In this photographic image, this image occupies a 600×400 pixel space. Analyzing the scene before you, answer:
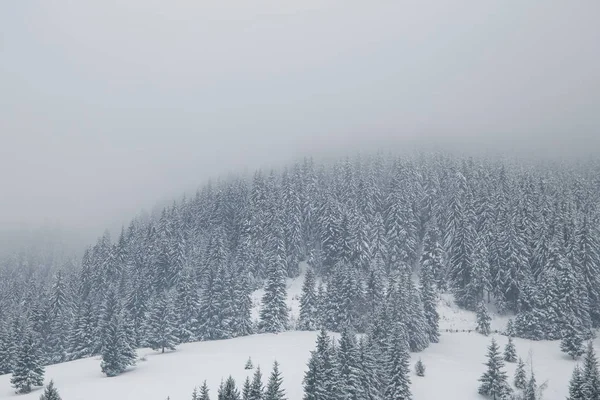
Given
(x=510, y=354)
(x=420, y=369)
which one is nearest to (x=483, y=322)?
(x=510, y=354)

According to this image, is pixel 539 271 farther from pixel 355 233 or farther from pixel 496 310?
pixel 355 233

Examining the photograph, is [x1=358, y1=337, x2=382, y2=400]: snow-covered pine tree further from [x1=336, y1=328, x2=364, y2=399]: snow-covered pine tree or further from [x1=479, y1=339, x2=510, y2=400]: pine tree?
[x1=479, y1=339, x2=510, y2=400]: pine tree

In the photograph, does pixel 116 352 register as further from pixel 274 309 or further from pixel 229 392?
pixel 274 309

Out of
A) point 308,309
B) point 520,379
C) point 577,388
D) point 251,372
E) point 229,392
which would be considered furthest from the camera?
point 308,309

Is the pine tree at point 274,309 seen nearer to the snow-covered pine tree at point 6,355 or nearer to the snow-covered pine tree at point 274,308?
the snow-covered pine tree at point 274,308

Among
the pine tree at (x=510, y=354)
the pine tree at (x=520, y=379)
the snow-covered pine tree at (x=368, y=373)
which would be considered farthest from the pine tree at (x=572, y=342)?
the snow-covered pine tree at (x=368, y=373)

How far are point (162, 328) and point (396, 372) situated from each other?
1336 inches

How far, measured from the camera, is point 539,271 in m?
71.5

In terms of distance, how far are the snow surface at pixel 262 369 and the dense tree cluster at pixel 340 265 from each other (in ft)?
9.21

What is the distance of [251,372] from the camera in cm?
4284

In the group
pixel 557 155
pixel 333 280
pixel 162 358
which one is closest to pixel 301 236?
pixel 333 280

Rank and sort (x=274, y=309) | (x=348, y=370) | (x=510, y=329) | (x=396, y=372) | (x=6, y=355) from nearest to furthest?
Result: (x=348, y=370) → (x=396, y=372) → (x=6, y=355) → (x=510, y=329) → (x=274, y=309)

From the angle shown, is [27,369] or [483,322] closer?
[27,369]

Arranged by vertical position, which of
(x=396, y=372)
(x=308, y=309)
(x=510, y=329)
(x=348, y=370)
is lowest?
(x=510, y=329)
